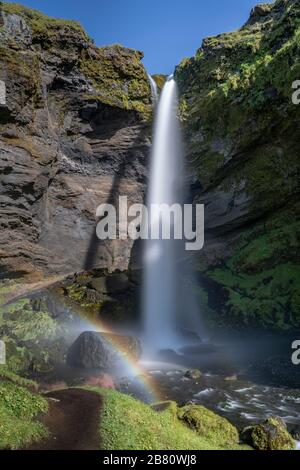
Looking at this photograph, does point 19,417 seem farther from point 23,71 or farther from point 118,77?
point 118,77

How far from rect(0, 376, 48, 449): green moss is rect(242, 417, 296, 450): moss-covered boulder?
6242 mm

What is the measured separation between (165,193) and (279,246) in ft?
43.2

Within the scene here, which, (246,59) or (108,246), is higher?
(246,59)

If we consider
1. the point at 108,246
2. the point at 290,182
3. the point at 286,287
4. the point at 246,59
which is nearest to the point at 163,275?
the point at 108,246

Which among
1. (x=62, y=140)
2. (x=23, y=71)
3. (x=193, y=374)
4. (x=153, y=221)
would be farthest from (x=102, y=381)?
(x=62, y=140)

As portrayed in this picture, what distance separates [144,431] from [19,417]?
3639 mm

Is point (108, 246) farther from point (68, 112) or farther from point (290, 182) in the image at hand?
point (290, 182)

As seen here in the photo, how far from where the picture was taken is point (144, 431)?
11.3 metres

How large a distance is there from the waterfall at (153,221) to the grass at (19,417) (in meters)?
20.0

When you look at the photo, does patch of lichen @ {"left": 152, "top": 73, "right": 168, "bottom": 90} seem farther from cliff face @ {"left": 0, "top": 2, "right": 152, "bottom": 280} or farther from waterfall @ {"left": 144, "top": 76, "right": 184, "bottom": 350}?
cliff face @ {"left": 0, "top": 2, "right": 152, "bottom": 280}

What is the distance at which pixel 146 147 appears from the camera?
39969 mm

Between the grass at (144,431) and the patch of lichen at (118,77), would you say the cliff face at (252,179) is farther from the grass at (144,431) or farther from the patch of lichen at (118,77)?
the grass at (144,431)

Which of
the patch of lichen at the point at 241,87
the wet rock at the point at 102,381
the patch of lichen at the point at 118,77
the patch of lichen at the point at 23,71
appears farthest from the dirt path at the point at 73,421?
the patch of lichen at the point at 118,77

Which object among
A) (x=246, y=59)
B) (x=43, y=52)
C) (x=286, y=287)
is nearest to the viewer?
(x=286, y=287)
